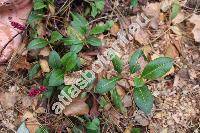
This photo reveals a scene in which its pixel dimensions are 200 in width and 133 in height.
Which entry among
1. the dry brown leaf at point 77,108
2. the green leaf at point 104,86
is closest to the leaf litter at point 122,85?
the dry brown leaf at point 77,108

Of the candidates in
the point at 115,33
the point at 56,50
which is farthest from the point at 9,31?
the point at 115,33

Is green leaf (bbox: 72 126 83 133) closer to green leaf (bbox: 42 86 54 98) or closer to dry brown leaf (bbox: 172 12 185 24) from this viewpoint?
green leaf (bbox: 42 86 54 98)

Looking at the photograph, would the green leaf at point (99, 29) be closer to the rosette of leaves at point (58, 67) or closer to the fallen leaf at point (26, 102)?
the rosette of leaves at point (58, 67)

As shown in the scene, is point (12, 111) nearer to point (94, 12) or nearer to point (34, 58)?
point (34, 58)

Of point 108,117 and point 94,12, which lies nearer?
point 108,117

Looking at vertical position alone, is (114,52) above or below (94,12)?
below

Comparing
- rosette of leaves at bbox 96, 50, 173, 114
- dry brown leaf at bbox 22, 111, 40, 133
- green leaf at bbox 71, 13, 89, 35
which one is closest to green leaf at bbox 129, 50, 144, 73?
rosette of leaves at bbox 96, 50, 173, 114
